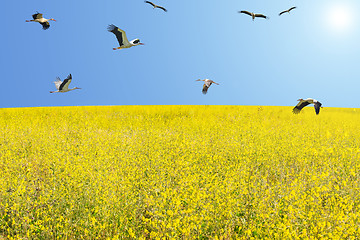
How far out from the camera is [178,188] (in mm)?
4152

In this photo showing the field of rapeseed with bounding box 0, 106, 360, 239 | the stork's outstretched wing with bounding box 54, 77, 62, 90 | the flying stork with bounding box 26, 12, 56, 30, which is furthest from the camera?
→ the flying stork with bounding box 26, 12, 56, 30

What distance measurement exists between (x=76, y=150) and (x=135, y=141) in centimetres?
153

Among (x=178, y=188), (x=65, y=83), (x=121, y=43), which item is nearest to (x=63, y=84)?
(x=65, y=83)

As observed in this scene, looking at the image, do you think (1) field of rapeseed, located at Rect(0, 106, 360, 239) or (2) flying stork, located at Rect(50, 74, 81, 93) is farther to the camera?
(2) flying stork, located at Rect(50, 74, 81, 93)

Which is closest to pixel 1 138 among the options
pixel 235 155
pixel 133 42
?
pixel 133 42

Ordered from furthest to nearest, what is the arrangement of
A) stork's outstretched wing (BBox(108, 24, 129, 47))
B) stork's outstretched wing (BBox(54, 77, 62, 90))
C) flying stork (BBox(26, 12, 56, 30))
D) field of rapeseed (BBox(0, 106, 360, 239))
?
flying stork (BBox(26, 12, 56, 30)) < stork's outstretched wing (BBox(54, 77, 62, 90)) < stork's outstretched wing (BBox(108, 24, 129, 47)) < field of rapeseed (BBox(0, 106, 360, 239))

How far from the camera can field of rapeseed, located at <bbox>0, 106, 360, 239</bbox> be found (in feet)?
10.3

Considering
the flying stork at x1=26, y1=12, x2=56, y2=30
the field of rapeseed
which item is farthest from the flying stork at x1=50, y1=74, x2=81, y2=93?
the flying stork at x1=26, y1=12, x2=56, y2=30

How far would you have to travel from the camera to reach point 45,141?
25.1 feet

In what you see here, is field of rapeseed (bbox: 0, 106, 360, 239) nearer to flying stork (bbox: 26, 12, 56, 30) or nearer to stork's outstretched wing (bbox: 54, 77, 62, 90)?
stork's outstretched wing (bbox: 54, 77, 62, 90)

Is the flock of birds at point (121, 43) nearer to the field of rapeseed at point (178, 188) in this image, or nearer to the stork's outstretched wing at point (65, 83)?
the stork's outstretched wing at point (65, 83)

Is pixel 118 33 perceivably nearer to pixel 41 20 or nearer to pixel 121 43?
pixel 121 43

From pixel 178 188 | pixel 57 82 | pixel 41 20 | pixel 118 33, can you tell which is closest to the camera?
pixel 178 188

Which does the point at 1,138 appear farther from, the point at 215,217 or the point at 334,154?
the point at 334,154
